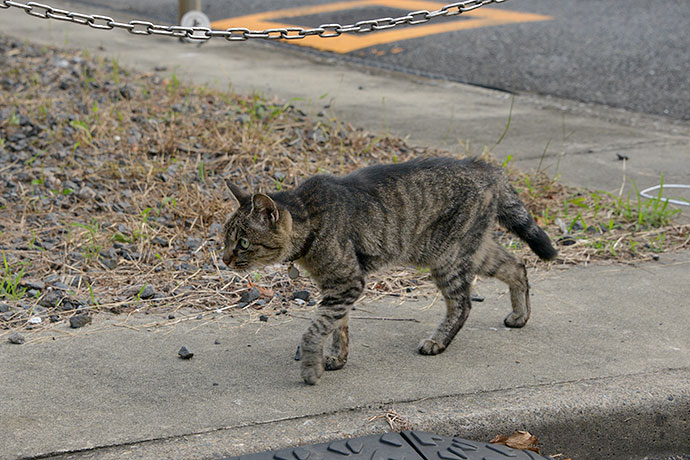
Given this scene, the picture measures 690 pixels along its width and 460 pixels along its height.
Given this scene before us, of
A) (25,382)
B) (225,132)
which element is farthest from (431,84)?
(25,382)

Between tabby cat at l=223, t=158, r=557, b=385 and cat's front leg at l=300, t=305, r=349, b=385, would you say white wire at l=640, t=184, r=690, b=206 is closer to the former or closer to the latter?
tabby cat at l=223, t=158, r=557, b=385

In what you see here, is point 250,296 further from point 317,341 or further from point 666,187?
point 666,187

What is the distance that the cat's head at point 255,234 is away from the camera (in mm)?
3479

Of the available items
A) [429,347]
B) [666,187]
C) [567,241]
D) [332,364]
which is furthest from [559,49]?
[332,364]

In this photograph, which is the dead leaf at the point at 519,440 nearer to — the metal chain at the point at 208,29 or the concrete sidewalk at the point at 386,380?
the concrete sidewalk at the point at 386,380

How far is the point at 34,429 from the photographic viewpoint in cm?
295

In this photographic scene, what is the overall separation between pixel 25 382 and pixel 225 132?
3.08 metres

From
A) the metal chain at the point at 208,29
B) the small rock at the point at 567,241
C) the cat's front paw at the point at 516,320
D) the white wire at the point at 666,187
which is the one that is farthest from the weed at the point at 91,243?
the white wire at the point at 666,187

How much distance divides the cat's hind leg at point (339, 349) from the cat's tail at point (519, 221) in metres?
0.93

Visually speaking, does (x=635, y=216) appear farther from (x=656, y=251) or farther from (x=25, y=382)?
(x=25, y=382)

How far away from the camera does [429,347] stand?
361cm

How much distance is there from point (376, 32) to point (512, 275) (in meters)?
6.87

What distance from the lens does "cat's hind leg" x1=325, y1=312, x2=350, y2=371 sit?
11.4 ft

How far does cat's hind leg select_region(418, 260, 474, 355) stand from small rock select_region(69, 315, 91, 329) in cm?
151
